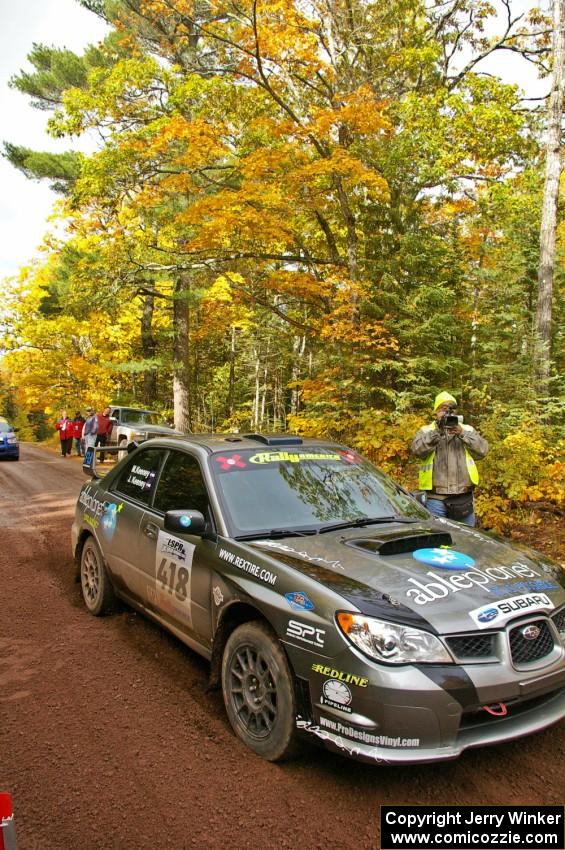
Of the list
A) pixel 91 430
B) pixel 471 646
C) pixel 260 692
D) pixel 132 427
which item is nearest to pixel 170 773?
pixel 260 692

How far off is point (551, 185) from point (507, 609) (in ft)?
38.7

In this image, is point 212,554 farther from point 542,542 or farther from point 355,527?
point 542,542

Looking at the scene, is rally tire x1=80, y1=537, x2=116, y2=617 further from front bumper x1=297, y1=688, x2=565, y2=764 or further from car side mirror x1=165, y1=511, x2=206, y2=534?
front bumper x1=297, y1=688, x2=565, y2=764

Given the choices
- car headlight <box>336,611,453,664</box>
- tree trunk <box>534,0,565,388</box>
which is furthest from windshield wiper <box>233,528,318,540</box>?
tree trunk <box>534,0,565,388</box>

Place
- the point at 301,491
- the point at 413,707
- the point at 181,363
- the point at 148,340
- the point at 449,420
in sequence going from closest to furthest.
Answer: the point at 413,707
the point at 301,491
the point at 449,420
the point at 181,363
the point at 148,340

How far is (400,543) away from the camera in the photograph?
3.38 metres

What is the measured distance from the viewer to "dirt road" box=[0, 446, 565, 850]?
8.48 feet

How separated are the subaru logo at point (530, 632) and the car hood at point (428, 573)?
9cm

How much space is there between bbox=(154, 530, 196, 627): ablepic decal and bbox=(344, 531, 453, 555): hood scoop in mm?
1096

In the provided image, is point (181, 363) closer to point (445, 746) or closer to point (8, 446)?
point (8, 446)

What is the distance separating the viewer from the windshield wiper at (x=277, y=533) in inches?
142

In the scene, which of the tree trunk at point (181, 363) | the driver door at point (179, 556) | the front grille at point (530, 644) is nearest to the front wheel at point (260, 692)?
the driver door at point (179, 556)

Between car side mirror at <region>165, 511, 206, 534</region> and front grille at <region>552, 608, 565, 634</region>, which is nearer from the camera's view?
front grille at <region>552, 608, 565, 634</region>

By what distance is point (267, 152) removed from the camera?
1275 cm
